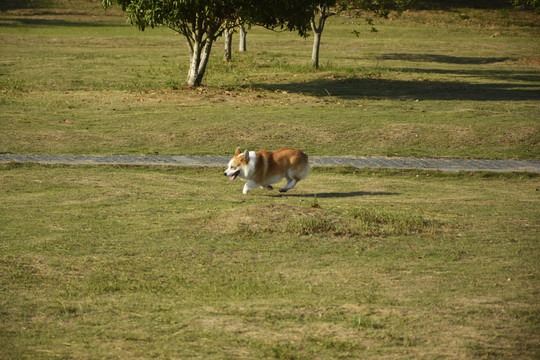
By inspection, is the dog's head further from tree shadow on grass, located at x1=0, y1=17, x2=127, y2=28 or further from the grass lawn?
tree shadow on grass, located at x1=0, y1=17, x2=127, y2=28

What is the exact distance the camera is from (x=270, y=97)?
24.7 metres

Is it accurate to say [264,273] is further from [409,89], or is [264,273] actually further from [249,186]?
[409,89]

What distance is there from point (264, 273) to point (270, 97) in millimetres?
16762

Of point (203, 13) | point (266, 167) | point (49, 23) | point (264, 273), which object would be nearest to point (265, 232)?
point (264, 273)

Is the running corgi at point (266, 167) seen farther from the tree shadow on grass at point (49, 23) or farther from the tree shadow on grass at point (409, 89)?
the tree shadow on grass at point (49, 23)

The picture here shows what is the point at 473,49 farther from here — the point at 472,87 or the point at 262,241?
the point at 262,241

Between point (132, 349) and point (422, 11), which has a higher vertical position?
point (422, 11)

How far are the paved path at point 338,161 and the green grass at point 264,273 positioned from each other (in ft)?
7.84

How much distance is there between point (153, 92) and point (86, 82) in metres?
4.30

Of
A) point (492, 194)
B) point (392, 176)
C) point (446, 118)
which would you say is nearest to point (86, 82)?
point (446, 118)

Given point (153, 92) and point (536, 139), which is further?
point (153, 92)

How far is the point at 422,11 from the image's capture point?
64812 millimetres

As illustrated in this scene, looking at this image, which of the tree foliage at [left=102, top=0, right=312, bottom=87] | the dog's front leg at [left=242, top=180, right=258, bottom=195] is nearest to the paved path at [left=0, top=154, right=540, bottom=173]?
the dog's front leg at [left=242, top=180, right=258, bottom=195]

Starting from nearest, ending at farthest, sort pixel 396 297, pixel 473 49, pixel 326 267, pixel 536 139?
pixel 396 297 < pixel 326 267 < pixel 536 139 < pixel 473 49
